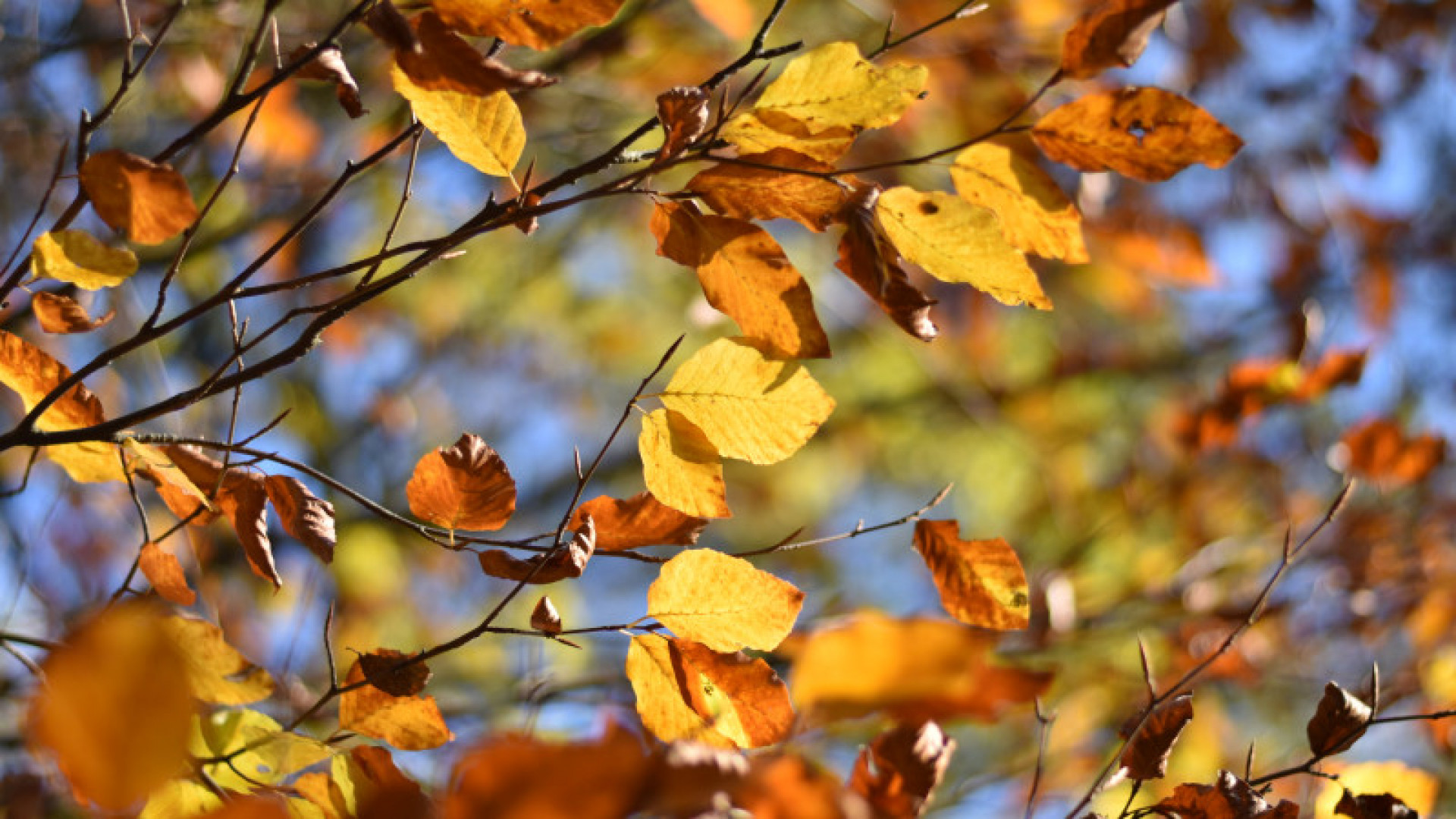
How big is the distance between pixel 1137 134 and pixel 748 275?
0.78ft

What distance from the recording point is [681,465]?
0.57 metres

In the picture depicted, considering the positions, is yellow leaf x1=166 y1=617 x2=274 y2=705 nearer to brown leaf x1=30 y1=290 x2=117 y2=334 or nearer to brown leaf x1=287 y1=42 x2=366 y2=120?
brown leaf x1=30 y1=290 x2=117 y2=334

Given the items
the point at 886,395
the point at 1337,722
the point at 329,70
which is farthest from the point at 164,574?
the point at 886,395

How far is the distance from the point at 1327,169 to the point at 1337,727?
8.97 ft

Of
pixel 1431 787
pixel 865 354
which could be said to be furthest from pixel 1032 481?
pixel 1431 787

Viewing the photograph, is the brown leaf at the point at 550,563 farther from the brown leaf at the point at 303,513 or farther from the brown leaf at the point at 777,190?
the brown leaf at the point at 777,190

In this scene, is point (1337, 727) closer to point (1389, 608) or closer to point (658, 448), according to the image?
point (658, 448)

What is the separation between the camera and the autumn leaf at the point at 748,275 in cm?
55

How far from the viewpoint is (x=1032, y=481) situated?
3.58 metres

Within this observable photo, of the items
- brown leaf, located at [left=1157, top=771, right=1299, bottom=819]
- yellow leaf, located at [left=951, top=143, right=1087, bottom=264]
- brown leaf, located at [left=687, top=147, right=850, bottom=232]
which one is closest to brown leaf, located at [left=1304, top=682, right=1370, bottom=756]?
brown leaf, located at [left=1157, top=771, right=1299, bottom=819]

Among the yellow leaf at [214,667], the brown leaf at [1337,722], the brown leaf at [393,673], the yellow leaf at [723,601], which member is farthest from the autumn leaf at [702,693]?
the brown leaf at [1337,722]

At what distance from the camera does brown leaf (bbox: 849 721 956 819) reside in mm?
601

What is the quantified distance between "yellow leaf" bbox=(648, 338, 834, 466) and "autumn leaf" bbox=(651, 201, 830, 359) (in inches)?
0.5

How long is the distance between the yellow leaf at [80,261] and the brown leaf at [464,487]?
196 mm
